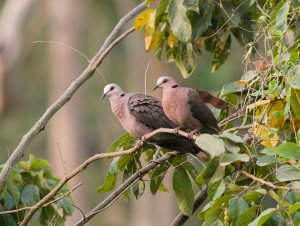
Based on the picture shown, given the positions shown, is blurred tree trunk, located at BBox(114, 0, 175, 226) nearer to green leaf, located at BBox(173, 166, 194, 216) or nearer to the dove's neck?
the dove's neck

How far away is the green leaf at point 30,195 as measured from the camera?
555 centimetres

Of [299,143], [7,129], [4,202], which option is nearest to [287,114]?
[299,143]

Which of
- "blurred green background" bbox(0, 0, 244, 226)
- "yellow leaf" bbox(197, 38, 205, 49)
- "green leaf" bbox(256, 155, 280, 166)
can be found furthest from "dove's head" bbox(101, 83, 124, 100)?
"blurred green background" bbox(0, 0, 244, 226)

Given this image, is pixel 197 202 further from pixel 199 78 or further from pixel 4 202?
pixel 199 78

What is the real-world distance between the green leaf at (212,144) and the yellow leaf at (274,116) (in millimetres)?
621

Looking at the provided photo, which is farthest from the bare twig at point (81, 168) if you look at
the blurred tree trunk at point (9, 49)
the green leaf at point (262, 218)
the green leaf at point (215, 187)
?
the blurred tree trunk at point (9, 49)

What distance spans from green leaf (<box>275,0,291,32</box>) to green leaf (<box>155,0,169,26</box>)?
0.82 m

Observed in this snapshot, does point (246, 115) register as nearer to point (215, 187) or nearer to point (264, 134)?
point (264, 134)

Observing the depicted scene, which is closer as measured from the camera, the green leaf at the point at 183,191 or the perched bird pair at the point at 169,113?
the green leaf at the point at 183,191

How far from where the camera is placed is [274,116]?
4410mm

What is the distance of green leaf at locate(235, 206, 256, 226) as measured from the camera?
3.61m

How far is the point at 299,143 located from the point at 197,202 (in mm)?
1583

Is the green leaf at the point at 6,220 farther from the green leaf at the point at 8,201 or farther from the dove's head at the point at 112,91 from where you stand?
the dove's head at the point at 112,91

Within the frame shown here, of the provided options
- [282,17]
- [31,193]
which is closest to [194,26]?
[282,17]
